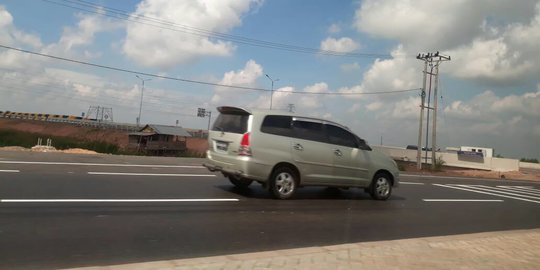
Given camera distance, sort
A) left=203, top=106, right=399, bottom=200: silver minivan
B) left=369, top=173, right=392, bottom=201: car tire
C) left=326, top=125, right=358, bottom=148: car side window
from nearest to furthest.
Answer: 1. left=203, top=106, right=399, bottom=200: silver minivan
2. left=326, top=125, right=358, bottom=148: car side window
3. left=369, top=173, right=392, bottom=201: car tire

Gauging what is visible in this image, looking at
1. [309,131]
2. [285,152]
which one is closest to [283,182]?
[285,152]

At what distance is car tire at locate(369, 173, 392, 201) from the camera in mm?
11844

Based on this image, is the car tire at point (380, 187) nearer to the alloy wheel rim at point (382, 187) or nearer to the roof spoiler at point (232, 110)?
the alloy wheel rim at point (382, 187)

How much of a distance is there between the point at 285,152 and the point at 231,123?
1385mm

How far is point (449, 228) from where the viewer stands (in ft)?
29.5

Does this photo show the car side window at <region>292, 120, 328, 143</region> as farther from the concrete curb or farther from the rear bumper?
the concrete curb

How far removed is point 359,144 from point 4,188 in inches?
306

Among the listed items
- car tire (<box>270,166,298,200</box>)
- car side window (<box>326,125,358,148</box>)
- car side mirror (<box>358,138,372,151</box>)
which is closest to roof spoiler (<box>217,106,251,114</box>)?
car tire (<box>270,166,298,200</box>)

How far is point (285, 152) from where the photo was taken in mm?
10164

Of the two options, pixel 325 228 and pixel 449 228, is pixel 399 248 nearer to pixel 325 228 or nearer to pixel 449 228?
pixel 325 228

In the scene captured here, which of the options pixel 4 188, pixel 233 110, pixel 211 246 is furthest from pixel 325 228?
pixel 4 188

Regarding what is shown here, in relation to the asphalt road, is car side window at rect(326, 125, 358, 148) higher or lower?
higher

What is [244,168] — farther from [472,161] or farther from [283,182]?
[472,161]

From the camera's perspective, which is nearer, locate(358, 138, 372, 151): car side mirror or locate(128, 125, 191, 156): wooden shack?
locate(358, 138, 372, 151): car side mirror
